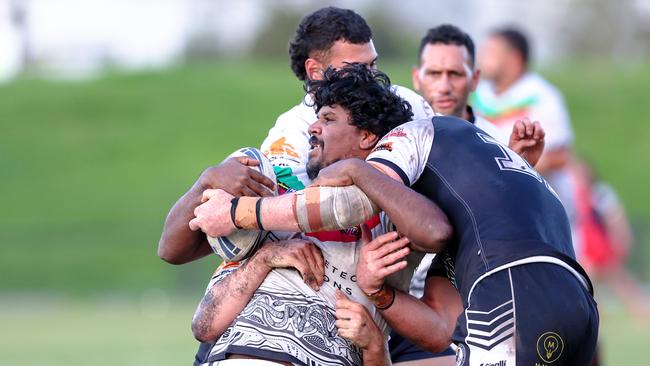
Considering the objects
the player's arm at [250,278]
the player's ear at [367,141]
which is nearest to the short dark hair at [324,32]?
the player's ear at [367,141]

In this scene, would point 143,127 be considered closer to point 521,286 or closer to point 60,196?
point 60,196

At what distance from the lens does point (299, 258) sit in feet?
15.3

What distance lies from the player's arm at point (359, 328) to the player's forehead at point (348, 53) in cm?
159

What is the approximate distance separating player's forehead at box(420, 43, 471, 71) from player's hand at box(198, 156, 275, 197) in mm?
2747

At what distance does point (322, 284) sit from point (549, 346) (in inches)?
36.3

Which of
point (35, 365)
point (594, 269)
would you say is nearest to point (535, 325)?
point (35, 365)

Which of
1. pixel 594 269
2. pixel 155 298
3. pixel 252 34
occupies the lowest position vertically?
pixel 155 298

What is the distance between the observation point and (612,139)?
27.2 metres

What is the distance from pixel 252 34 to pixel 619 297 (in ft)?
59.1

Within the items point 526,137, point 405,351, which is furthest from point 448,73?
point 405,351

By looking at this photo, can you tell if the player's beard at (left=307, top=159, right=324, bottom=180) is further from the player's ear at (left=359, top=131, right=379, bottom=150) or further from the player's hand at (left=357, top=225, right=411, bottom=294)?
the player's hand at (left=357, top=225, right=411, bottom=294)

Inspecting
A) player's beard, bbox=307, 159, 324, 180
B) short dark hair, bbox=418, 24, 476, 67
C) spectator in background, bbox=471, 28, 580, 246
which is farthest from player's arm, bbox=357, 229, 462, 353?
spectator in background, bbox=471, 28, 580, 246

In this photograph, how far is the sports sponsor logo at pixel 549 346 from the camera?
441 centimetres

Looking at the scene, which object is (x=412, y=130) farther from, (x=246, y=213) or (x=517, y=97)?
(x=517, y=97)
